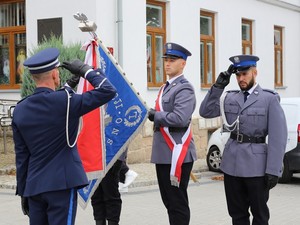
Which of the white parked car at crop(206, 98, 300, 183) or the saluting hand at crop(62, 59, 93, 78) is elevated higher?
the saluting hand at crop(62, 59, 93, 78)

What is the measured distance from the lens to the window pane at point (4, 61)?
1537cm

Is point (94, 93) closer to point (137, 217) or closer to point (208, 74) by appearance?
point (137, 217)

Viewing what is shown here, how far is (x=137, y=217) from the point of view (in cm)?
805

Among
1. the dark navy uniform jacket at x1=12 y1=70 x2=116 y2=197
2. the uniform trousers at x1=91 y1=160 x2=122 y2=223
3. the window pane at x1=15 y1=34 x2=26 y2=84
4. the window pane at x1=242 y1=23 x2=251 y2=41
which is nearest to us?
the dark navy uniform jacket at x1=12 y1=70 x2=116 y2=197

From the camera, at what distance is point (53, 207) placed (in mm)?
4266

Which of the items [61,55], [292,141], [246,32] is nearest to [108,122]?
[292,141]

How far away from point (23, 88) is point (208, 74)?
6359 mm

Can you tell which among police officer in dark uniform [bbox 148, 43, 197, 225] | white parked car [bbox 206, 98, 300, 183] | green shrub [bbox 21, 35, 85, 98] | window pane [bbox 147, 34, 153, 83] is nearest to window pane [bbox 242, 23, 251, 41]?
window pane [bbox 147, 34, 153, 83]

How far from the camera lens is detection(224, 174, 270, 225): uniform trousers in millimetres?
5426

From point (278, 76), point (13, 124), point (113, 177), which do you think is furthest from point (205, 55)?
point (13, 124)

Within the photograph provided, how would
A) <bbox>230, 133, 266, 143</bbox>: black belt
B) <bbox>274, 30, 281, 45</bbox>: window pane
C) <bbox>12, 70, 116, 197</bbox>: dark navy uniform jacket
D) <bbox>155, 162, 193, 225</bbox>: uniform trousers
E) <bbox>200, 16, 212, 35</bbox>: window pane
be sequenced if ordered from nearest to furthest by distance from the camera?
<bbox>12, 70, 116, 197</bbox>: dark navy uniform jacket < <bbox>230, 133, 266, 143</bbox>: black belt < <bbox>155, 162, 193, 225</bbox>: uniform trousers < <bbox>200, 16, 212, 35</bbox>: window pane < <bbox>274, 30, 281, 45</bbox>: window pane

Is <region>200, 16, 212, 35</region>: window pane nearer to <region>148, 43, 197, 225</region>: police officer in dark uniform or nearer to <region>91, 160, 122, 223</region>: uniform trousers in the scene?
<region>91, 160, 122, 223</region>: uniform trousers

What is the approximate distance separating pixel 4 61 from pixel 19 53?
64cm

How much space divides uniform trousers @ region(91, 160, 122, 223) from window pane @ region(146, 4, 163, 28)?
8867 millimetres
